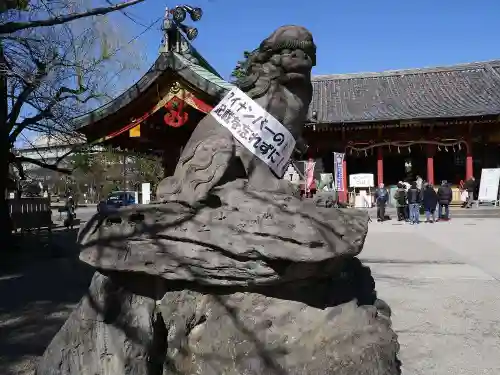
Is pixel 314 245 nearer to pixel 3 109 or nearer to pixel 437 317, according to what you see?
pixel 437 317

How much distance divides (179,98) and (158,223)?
4.41 metres

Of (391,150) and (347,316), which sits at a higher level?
(391,150)

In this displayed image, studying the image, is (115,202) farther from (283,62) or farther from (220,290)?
(220,290)

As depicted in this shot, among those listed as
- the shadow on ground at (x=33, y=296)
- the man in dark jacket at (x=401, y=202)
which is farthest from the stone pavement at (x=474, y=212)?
the shadow on ground at (x=33, y=296)

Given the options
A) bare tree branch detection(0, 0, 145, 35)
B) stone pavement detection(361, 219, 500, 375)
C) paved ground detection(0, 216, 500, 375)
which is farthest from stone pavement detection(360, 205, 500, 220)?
bare tree branch detection(0, 0, 145, 35)

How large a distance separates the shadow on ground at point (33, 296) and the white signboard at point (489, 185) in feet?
50.3

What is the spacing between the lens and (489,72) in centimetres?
2261

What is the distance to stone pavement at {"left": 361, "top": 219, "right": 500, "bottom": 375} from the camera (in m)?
3.84

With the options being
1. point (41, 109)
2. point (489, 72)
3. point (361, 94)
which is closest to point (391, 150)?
point (361, 94)

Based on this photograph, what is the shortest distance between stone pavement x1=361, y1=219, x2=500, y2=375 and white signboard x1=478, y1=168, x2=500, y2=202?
6922 millimetres

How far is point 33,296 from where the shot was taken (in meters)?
6.25

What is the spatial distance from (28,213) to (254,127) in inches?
443

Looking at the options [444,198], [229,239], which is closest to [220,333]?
[229,239]

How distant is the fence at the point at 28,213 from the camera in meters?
12.3
